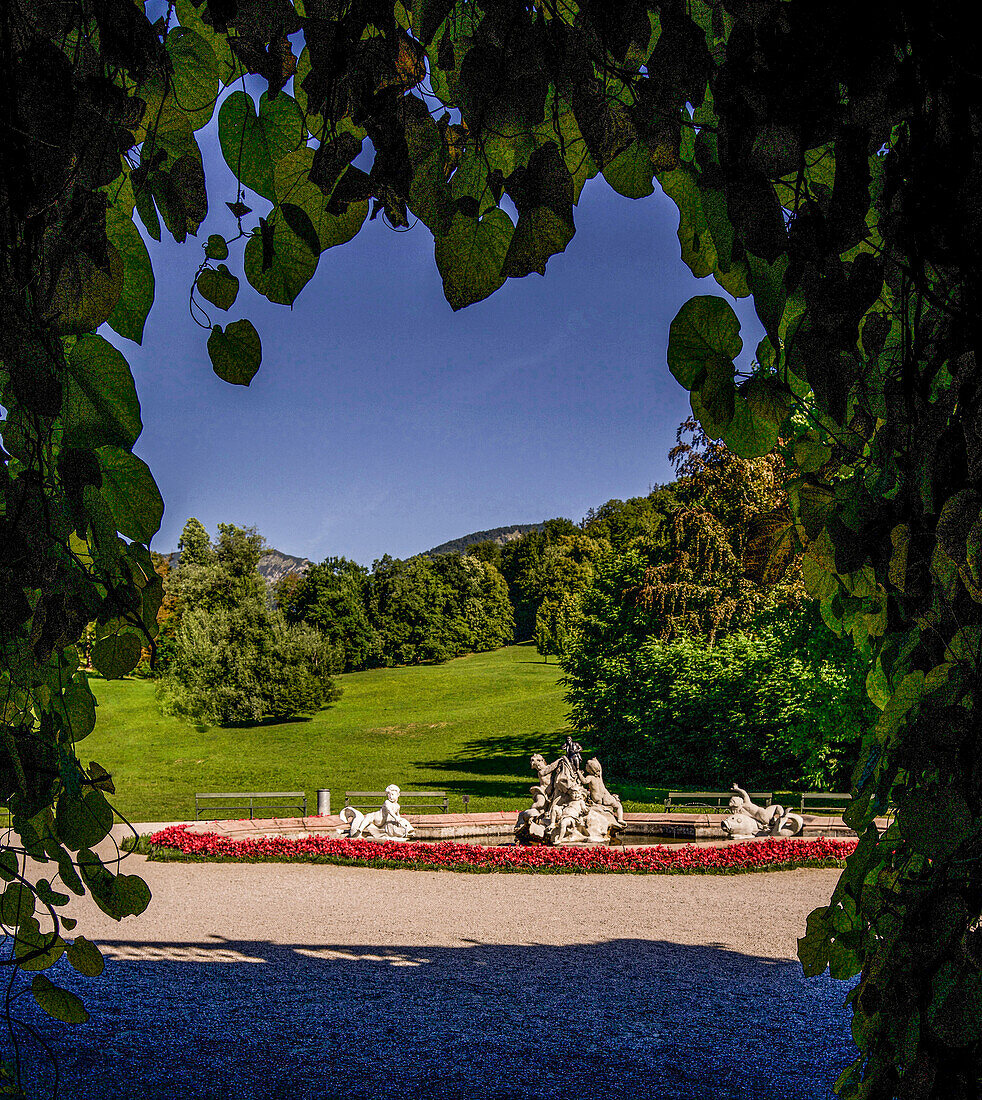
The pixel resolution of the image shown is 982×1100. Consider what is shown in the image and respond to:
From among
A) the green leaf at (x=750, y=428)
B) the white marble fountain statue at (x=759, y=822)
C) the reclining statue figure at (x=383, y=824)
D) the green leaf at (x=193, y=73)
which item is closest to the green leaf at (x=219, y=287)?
the green leaf at (x=193, y=73)

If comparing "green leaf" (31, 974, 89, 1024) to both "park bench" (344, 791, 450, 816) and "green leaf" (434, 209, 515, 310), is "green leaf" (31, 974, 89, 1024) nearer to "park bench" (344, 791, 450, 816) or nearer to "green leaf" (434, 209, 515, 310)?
"green leaf" (434, 209, 515, 310)

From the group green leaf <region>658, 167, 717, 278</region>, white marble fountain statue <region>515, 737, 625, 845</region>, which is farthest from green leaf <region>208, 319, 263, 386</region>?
white marble fountain statue <region>515, 737, 625, 845</region>

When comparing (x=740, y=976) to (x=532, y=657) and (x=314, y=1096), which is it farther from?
(x=532, y=657)

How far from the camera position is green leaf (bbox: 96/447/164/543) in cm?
148

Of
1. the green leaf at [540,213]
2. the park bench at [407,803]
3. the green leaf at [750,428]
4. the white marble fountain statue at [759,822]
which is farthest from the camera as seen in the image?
the park bench at [407,803]

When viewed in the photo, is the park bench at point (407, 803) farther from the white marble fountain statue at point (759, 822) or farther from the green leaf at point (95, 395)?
the green leaf at point (95, 395)

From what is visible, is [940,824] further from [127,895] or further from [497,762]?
[497,762]

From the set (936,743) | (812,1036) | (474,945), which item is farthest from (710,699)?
(936,743)

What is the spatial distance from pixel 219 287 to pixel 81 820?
3.64 ft

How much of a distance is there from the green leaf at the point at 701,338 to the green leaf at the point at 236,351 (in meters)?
0.68

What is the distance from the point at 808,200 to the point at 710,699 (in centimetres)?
2606

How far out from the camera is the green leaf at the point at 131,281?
141 cm

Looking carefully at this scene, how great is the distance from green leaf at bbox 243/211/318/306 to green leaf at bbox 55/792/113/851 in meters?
1.08

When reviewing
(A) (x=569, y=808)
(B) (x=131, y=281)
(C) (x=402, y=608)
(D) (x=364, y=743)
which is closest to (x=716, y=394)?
(B) (x=131, y=281)
